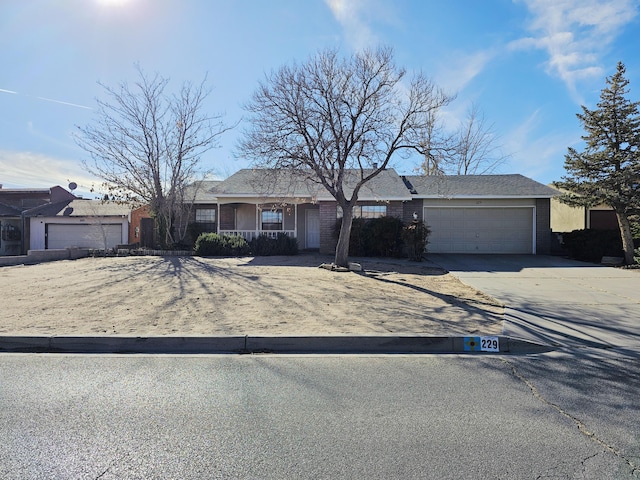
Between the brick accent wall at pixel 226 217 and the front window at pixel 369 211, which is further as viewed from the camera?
the brick accent wall at pixel 226 217

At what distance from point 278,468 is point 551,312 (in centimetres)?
671

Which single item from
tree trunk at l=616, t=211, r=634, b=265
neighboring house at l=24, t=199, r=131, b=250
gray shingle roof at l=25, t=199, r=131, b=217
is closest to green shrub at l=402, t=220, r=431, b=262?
tree trunk at l=616, t=211, r=634, b=265

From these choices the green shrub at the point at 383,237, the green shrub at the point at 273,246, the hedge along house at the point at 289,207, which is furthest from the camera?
the hedge along house at the point at 289,207

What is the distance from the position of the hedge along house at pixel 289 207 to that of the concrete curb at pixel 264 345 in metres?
10.6

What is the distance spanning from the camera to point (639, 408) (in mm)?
3830

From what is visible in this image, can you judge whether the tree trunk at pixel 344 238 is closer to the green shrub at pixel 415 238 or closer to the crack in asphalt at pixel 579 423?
the green shrub at pixel 415 238

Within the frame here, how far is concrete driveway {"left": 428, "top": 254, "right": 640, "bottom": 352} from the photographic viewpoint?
624cm

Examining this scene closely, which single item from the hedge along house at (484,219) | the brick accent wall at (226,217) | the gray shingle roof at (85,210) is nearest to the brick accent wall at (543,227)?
the hedge along house at (484,219)

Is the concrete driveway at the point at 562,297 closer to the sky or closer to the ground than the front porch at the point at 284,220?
closer to the ground

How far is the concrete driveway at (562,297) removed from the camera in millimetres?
6242

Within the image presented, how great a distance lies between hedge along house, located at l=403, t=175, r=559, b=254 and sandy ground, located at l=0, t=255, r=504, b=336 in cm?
629

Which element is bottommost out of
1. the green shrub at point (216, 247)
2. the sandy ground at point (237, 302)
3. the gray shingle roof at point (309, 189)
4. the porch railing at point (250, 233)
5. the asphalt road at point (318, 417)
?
the asphalt road at point (318, 417)

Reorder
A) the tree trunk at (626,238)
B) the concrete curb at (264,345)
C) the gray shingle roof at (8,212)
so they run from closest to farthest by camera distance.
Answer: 1. the concrete curb at (264,345)
2. the tree trunk at (626,238)
3. the gray shingle roof at (8,212)

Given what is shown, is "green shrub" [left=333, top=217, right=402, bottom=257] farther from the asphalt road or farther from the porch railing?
the asphalt road
